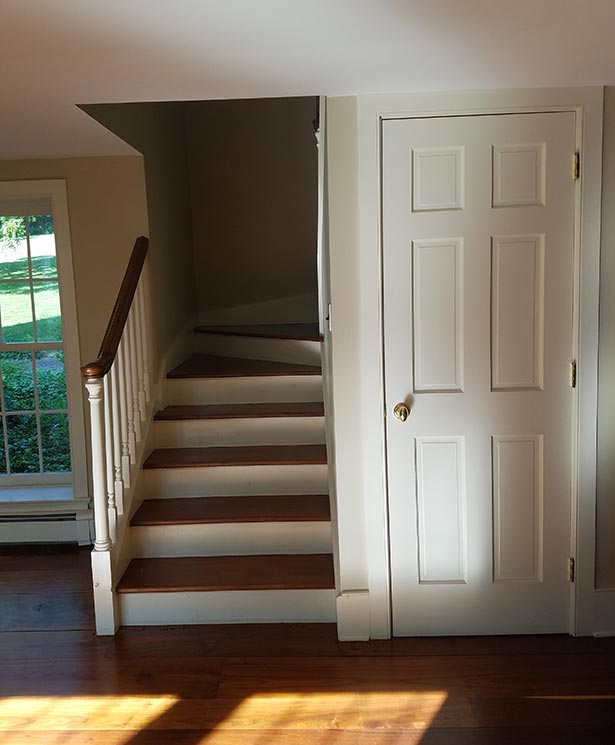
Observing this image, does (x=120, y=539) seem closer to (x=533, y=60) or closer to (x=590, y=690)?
(x=590, y=690)

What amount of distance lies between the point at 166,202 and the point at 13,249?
992 millimetres

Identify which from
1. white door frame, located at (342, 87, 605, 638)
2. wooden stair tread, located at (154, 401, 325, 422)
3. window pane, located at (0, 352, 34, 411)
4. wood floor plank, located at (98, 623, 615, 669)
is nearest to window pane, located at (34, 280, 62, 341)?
window pane, located at (0, 352, 34, 411)

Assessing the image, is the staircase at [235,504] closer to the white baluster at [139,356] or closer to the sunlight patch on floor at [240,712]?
the white baluster at [139,356]

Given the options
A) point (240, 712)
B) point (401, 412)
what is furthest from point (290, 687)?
point (401, 412)

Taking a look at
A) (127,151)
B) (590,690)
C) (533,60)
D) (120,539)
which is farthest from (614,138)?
(120,539)

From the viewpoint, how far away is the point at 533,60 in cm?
242

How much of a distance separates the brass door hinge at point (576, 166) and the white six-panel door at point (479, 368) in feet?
0.06

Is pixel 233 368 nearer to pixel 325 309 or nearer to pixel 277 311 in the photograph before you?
pixel 325 309

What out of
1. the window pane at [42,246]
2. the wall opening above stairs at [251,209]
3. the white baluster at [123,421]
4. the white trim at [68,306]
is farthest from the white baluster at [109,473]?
the wall opening above stairs at [251,209]

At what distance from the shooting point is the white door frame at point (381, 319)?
2830mm

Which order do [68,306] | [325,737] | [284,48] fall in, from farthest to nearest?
[68,306] → [325,737] → [284,48]

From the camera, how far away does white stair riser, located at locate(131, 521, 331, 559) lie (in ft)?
11.5

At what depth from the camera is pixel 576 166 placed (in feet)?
9.33

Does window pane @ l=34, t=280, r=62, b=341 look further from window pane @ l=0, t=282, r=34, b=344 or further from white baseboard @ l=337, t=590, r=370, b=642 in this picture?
white baseboard @ l=337, t=590, r=370, b=642
